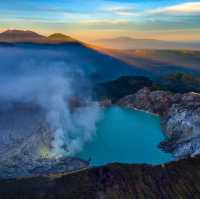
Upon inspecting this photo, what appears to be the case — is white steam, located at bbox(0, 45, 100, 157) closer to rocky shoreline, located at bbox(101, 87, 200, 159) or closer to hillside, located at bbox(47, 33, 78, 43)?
rocky shoreline, located at bbox(101, 87, 200, 159)

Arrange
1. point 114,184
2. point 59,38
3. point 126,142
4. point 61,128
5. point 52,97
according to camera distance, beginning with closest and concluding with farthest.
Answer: point 114,184
point 126,142
point 61,128
point 52,97
point 59,38

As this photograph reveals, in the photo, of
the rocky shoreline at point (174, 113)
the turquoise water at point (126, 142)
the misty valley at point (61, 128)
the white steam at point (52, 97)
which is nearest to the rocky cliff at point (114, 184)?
the misty valley at point (61, 128)

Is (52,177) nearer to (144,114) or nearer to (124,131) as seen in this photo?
(124,131)

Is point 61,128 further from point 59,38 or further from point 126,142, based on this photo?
point 59,38

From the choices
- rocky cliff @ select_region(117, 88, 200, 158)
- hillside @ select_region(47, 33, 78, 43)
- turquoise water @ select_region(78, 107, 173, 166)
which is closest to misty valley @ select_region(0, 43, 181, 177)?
turquoise water @ select_region(78, 107, 173, 166)

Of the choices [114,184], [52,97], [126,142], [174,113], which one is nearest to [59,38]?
[52,97]

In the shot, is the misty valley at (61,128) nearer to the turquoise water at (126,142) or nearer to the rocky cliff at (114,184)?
the turquoise water at (126,142)
